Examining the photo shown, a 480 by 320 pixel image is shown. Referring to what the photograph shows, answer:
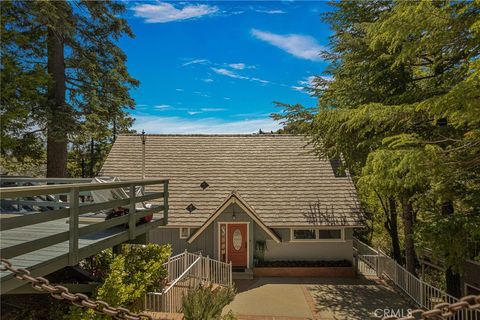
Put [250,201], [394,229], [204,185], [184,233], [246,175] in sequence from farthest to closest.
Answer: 1. [394,229]
2. [246,175]
3. [204,185]
4. [250,201]
5. [184,233]

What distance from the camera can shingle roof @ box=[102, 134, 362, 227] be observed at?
15359 millimetres

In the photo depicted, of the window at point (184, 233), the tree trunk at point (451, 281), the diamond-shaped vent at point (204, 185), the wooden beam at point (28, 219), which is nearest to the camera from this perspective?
the wooden beam at point (28, 219)

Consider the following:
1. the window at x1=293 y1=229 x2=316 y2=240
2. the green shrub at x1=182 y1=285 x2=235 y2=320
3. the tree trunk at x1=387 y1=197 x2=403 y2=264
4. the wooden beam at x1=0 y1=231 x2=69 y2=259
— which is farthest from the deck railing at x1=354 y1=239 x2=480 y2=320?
the wooden beam at x1=0 y1=231 x2=69 y2=259

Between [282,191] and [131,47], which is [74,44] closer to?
[131,47]

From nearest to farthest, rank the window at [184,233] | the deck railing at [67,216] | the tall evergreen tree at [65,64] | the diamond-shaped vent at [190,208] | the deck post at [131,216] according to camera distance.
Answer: the deck railing at [67,216] < the deck post at [131,216] < the tall evergreen tree at [65,64] < the window at [184,233] < the diamond-shaped vent at [190,208]

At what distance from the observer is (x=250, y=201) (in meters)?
16.1

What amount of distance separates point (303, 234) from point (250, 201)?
3.26 metres

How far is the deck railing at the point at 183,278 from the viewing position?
7.64m

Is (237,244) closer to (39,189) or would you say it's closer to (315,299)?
(315,299)

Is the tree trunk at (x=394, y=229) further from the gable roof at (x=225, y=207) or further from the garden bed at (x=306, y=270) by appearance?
the gable roof at (x=225, y=207)

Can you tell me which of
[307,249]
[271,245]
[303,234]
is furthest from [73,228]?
[307,249]

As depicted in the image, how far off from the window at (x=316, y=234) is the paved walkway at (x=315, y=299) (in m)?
2.00

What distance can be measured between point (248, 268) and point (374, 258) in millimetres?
6530
